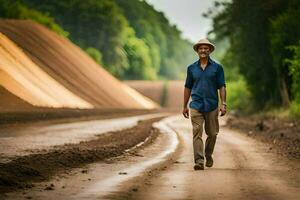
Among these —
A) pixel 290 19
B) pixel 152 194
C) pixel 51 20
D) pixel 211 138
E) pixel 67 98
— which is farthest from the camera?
pixel 51 20

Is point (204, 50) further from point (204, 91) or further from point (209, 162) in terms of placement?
point (209, 162)

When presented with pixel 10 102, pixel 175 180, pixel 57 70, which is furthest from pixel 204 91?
pixel 57 70

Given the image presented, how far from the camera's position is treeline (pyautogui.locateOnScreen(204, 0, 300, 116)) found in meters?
42.9

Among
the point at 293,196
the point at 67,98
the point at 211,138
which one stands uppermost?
the point at 67,98

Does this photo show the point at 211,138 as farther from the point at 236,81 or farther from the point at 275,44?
the point at 236,81

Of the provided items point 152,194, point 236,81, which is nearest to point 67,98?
point 236,81

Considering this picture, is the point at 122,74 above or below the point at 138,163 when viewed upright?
above

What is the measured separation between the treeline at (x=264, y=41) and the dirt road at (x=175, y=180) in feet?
84.5

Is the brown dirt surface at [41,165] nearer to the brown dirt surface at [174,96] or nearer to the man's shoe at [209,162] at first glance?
the man's shoe at [209,162]

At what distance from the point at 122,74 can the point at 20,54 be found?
5189 cm

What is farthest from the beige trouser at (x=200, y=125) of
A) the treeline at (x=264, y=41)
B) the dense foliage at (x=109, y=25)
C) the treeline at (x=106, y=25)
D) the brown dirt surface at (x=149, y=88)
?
the brown dirt surface at (x=149, y=88)

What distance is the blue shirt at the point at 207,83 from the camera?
42.9 ft

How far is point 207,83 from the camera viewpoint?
13.1 meters

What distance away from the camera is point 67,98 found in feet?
186
